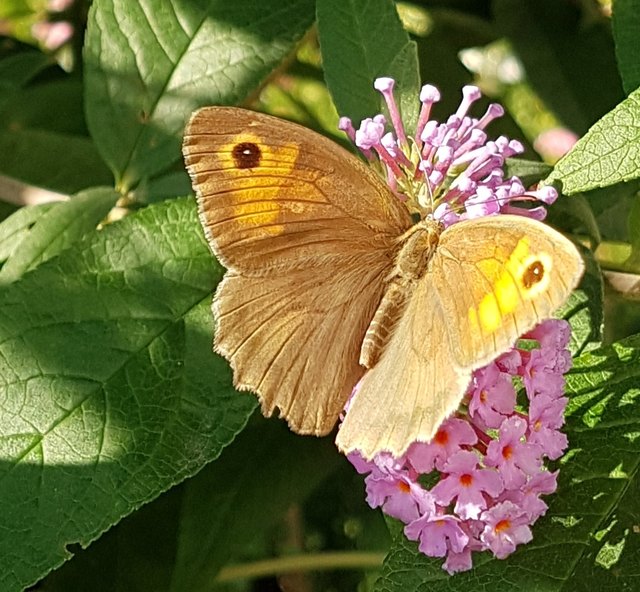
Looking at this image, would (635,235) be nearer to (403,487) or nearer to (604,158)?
(604,158)

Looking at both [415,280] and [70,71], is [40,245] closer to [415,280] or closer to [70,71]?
[415,280]

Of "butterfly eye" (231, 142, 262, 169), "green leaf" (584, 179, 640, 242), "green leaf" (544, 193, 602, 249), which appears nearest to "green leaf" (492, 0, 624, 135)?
"green leaf" (584, 179, 640, 242)

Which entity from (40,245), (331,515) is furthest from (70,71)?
(331,515)

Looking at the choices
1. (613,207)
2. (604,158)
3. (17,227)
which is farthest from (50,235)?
(613,207)

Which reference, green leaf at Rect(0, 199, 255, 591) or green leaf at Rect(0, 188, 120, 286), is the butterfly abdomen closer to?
green leaf at Rect(0, 199, 255, 591)

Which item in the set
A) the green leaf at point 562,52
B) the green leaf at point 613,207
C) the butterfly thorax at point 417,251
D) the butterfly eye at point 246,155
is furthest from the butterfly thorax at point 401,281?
the green leaf at point 562,52

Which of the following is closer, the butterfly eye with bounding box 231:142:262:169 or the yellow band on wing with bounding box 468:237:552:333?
the yellow band on wing with bounding box 468:237:552:333
